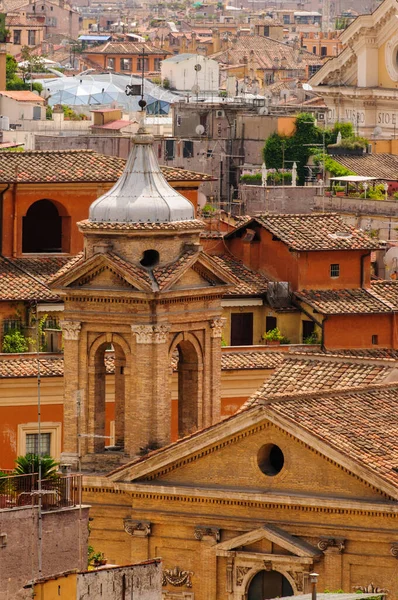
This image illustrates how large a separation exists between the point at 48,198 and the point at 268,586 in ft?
57.9

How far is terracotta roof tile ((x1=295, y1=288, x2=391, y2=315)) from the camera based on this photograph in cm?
5784

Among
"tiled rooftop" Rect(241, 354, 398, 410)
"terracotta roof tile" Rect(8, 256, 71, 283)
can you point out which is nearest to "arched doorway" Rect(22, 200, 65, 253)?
"terracotta roof tile" Rect(8, 256, 71, 283)

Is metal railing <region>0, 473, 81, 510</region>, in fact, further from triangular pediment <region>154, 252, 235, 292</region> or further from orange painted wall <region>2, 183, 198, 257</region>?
orange painted wall <region>2, 183, 198, 257</region>

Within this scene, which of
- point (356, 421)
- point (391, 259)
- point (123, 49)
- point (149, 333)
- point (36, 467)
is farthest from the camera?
point (123, 49)

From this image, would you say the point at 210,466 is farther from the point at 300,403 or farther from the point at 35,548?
the point at 35,548

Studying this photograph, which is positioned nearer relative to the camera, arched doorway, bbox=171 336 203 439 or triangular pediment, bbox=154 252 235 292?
triangular pediment, bbox=154 252 235 292

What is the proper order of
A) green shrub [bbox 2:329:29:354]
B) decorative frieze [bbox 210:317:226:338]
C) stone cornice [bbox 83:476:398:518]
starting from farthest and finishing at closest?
green shrub [bbox 2:329:29:354] → decorative frieze [bbox 210:317:226:338] → stone cornice [bbox 83:476:398:518]

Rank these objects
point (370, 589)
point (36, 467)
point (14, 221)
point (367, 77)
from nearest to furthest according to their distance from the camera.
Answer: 1. point (36, 467)
2. point (370, 589)
3. point (14, 221)
4. point (367, 77)

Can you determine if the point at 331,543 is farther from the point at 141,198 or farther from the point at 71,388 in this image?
the point at 141,198

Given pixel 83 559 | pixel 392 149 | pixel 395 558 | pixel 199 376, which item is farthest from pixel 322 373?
pixel 392 149

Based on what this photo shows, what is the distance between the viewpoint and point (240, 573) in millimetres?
42719

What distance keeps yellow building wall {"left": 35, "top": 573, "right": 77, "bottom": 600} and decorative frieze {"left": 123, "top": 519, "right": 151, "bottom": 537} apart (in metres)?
9.11

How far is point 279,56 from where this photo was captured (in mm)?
172375

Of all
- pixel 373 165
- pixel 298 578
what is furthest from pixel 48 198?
pixel 373 165
